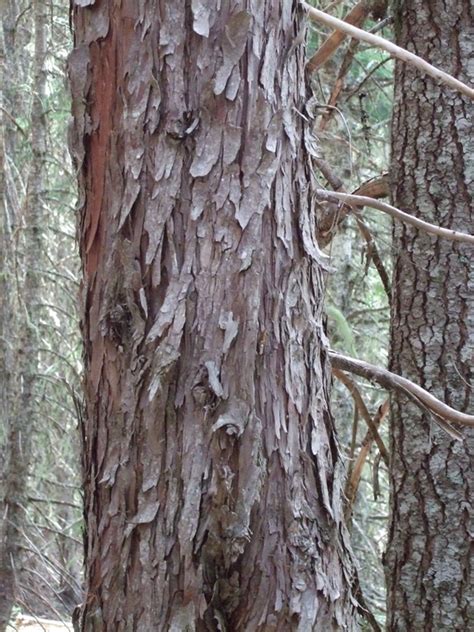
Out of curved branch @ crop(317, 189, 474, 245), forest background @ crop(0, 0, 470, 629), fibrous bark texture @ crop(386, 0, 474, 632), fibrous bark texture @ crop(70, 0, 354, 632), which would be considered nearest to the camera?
fibrous bark texture @ crop(70, 0, 354, 632)

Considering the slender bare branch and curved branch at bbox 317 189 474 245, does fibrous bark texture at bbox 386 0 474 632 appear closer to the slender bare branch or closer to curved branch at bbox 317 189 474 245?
curved branch at bbox 317 189 474 245

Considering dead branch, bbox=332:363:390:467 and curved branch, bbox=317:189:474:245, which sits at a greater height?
curved branch, bbox=317:189:474:245

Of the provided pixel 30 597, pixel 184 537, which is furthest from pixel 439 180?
pixel 30 597

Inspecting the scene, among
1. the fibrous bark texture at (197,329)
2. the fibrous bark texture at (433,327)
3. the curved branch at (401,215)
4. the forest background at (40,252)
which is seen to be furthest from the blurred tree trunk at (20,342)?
the fibrous bark texture at (197,329)

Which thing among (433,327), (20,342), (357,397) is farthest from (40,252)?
(357,397)

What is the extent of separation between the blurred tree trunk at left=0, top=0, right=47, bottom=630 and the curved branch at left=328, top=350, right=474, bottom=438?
386 centimetres

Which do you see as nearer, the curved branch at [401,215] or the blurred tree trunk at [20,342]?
the curved branch at [401,215]

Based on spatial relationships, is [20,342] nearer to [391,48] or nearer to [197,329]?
[197,329]

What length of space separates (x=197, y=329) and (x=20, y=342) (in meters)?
4.40

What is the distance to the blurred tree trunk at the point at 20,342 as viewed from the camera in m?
5.64

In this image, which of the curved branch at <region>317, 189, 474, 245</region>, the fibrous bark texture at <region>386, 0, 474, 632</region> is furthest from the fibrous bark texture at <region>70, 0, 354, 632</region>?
the fibrous bark texture at <region>386, 0, 474, 632</region>

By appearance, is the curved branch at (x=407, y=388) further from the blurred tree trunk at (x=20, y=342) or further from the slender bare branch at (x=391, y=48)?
the blurred tree trunk at (x=20, y=342)

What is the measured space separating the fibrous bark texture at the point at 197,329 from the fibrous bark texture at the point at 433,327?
1.71m

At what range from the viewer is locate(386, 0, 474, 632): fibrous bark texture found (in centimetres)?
339
